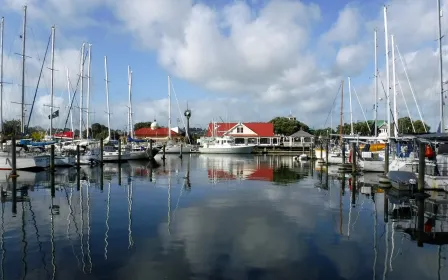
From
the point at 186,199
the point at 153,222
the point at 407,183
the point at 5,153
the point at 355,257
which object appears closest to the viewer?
the point at 355,257

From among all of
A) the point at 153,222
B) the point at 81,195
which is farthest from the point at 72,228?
the point at 81,195

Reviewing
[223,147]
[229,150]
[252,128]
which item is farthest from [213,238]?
[252,128]

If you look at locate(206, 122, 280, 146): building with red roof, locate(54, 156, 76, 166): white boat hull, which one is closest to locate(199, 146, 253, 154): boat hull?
locate(206, 122, 280, 146): building with red roof

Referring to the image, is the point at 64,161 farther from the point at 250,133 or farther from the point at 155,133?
the point at 155,133

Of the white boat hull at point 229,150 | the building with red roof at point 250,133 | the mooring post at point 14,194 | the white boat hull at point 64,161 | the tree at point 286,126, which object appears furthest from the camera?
the tree at point 286,126

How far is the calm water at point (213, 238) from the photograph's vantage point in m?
10.2

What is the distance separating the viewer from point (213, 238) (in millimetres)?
13258

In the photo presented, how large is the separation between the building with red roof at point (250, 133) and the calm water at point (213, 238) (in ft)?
250

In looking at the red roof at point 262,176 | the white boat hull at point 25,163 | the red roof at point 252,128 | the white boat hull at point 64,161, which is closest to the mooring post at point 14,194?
the white boat hull at point 25,163

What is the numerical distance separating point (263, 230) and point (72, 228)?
713 centimetres

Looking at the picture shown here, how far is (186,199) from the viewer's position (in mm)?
22016

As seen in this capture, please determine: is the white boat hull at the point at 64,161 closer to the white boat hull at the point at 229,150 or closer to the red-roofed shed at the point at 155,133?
the white boat hull at the point at 229,150

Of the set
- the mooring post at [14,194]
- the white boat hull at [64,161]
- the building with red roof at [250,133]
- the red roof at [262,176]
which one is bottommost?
the red roof at [262,176]

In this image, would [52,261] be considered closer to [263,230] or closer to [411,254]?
[263,230]
